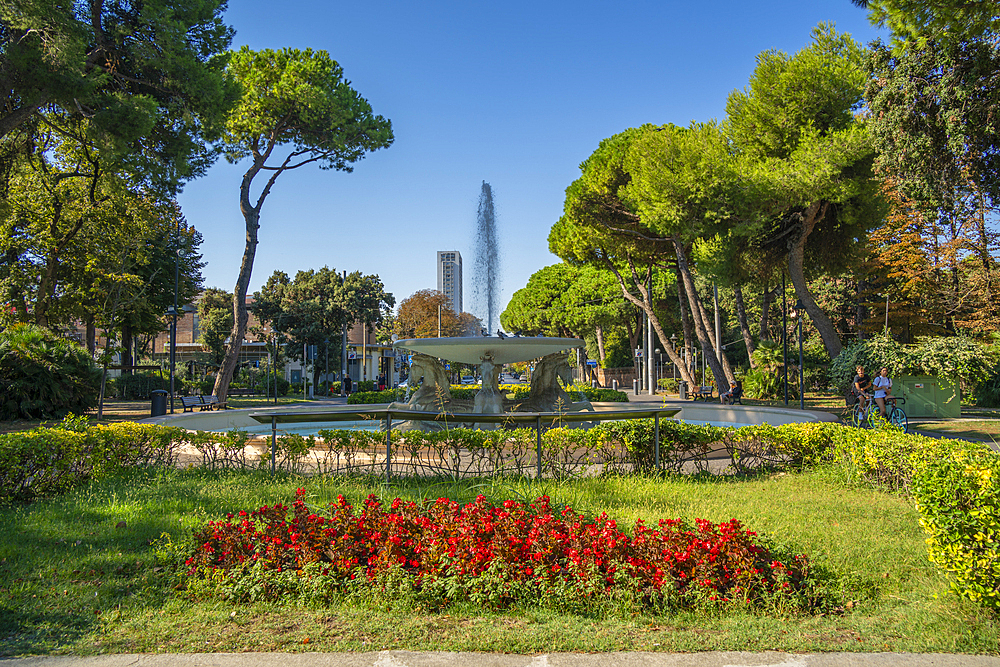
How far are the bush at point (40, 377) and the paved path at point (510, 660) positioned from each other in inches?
574

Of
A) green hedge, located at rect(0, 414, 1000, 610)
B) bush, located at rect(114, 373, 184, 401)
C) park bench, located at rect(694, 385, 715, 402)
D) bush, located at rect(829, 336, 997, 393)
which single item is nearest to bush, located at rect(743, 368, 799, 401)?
park bench, located at rect(694, 385, 715, 402)

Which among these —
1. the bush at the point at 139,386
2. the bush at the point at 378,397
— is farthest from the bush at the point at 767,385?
the bush at the point at 139,386

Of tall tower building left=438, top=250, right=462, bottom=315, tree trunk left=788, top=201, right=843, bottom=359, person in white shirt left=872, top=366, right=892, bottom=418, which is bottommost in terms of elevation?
person in white shirt left=872, top=366, right=892, bottom=418

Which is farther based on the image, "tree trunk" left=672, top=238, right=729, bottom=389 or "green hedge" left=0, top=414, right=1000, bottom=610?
"tree trunk" left=672, top=238, right=729, bottom=389

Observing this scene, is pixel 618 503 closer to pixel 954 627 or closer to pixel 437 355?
pixel 954 627

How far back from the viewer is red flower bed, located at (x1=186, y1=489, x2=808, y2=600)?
3.51 metres

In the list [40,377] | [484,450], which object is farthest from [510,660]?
[40,377]

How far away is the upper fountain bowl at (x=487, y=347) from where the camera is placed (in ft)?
40.1

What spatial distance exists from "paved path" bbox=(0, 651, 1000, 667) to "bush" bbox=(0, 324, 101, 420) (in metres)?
14.6

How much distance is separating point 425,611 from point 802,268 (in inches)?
805

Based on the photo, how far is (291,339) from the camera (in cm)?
4772

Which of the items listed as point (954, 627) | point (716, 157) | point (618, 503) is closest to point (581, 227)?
point (716, 157)

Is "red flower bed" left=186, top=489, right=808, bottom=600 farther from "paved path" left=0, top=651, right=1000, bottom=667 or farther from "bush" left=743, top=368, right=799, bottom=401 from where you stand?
"bush" left=743, top=368, right=799, bottom=401

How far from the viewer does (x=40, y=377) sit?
49.9 feet
